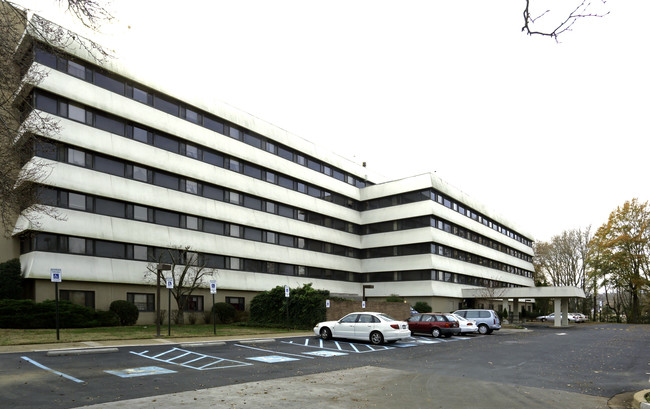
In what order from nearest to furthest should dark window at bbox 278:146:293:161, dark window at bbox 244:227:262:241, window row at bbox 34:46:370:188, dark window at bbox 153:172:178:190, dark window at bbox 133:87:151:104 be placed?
window row at bbox 34:46:370:188, dark window at bbox 133:87:151:104, dark window at bbox 153:172:178:190, dark window at bbox 244:227:262:241, dark window at bbox 278:146:293:161

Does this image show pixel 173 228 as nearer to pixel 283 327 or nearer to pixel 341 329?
pixel 283 327

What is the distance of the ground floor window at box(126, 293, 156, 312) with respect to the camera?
32.7 m

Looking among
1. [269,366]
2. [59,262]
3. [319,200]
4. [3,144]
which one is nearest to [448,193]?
[319,200]

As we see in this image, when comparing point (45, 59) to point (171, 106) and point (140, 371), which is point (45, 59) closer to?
point (171, 106)

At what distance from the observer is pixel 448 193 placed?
54719mm

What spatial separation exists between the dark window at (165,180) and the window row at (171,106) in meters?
4.75

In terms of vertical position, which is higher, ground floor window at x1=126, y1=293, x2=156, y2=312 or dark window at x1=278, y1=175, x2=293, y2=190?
dark window at x1=278, y1=175, x2=293, y2=190

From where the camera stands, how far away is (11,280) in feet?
89.0

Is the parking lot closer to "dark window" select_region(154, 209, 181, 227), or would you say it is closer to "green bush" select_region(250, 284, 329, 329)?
"green bush" select_region(250, 284, 329, 329)

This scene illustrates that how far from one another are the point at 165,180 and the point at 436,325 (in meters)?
20.9

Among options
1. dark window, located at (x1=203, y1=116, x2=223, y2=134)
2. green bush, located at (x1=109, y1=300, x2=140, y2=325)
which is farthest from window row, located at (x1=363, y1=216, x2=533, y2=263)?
green bush, located at (x1=109, y1=300, x2=140, y2=325)

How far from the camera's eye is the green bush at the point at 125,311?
98.4 feet

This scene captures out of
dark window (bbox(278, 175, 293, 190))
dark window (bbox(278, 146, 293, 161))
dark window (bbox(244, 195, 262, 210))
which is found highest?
dark window (bbox(278, 146, 293, 161))

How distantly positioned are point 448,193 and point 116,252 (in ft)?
116
